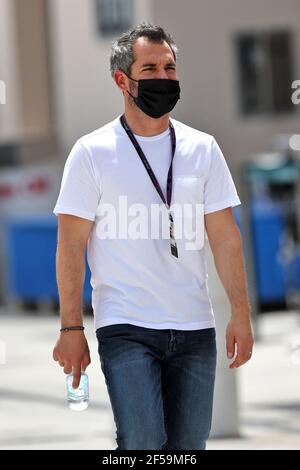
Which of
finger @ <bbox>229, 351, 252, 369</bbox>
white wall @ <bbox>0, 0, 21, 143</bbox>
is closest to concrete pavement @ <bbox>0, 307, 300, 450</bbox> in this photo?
finger @ <bbox>229, 351, 252, 369</bbox>

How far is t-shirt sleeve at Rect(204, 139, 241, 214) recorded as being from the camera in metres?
4.33

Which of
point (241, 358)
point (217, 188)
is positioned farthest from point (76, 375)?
point (217, 188)

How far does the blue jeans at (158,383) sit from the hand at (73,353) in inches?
2.5

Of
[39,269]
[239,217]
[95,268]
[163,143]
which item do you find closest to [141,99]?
[163,143]

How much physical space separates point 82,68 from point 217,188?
20.8m

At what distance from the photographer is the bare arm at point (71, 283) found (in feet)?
14.0

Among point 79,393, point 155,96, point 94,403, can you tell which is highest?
point 155,96

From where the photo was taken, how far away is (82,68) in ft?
81.6

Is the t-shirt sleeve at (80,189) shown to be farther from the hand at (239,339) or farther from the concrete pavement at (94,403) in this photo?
the concrete pavement at (94,403)

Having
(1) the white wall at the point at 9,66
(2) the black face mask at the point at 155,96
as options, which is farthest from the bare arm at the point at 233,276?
A: (1) the white wall at the point at 9,66

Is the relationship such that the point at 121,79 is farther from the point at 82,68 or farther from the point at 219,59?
the point at 82,68

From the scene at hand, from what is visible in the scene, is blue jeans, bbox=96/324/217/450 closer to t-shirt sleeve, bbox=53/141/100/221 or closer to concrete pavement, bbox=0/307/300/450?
t-shirt sleeve, bbox=53/141/100/221

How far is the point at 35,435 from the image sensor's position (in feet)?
25.7
